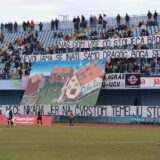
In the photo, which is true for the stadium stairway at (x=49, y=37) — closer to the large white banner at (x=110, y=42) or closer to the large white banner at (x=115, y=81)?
the large white banner at (x=110, y=42)

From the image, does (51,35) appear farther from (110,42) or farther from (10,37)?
(110,42)

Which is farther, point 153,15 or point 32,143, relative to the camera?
point 153,15

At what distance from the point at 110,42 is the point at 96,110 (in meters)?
7.82

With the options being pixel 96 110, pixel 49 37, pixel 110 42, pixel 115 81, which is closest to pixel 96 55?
pixel 110 42

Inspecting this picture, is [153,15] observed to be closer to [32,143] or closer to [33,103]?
[33,103]

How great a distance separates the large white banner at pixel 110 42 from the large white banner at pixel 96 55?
1541 mm

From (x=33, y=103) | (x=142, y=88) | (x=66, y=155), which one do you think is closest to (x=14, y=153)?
(x=66, y=155)

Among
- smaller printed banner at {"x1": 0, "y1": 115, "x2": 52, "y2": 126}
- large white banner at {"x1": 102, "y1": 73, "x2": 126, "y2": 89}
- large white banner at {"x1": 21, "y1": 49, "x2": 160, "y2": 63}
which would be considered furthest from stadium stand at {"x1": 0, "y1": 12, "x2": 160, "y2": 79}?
smaller printed banner at {"x1": 0, "y1": 115, "x2": 52, "y2": 126}

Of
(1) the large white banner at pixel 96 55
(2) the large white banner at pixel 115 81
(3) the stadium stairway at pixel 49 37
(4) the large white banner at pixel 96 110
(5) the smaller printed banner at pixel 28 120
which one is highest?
(3) the stadium stairway at pixel 49 37

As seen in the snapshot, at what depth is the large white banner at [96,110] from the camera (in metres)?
56.0

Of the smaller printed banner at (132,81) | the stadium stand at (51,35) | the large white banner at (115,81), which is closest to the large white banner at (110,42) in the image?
the stadium stand at (51,35)

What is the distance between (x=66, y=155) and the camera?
24.0 metres

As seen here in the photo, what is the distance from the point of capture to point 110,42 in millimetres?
62719

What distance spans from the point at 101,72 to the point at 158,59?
5.41 meters
